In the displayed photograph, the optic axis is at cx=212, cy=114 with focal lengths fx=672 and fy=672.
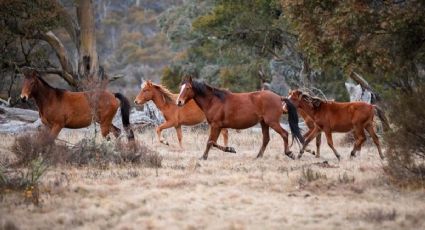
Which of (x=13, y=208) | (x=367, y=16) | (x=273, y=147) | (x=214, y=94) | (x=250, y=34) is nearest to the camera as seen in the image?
(x=13, y=208)

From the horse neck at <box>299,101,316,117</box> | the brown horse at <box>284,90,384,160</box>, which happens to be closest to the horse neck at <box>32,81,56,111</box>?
the horse neck at <box>299,101,316,117</box>

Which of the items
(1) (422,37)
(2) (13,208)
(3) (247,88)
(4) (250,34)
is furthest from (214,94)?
(3) (247,88)

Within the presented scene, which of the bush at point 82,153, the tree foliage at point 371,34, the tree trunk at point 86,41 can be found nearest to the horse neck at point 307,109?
the tree foliage at point 371,34

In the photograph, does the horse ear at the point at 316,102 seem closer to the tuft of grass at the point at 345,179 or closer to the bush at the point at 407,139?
the tuft of grass at the point at 345,179

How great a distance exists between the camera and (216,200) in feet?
34.6

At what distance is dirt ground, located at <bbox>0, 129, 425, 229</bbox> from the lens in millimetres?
9375

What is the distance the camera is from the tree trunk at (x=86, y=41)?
28422 millimetres

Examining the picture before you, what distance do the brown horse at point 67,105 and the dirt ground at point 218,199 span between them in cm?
273

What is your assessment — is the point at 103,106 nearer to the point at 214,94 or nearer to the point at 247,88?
the point at 214,94

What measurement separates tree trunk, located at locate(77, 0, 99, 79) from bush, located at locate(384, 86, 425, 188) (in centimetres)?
1861

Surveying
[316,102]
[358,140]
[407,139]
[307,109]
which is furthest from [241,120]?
[407,139]

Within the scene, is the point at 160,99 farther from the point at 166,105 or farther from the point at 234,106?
the point at 234,106

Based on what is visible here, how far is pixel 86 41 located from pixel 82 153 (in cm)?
1536

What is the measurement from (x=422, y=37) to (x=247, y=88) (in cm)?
2755
